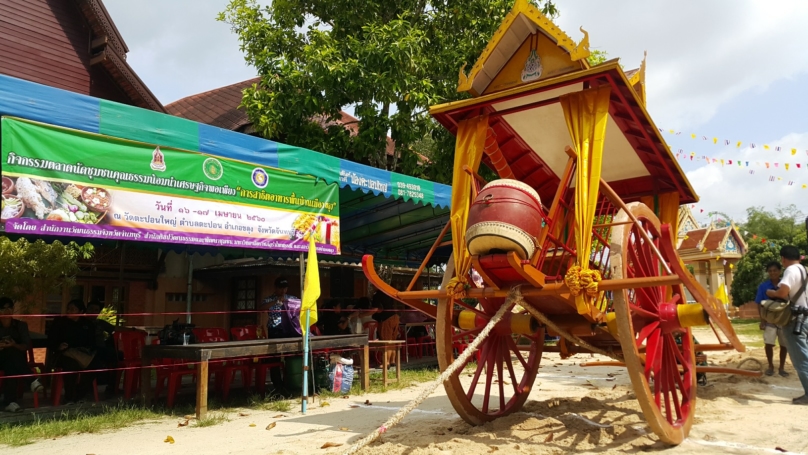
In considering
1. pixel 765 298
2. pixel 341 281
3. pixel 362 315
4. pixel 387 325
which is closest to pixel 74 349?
pixel 362 315

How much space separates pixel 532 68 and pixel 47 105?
4.53 metres

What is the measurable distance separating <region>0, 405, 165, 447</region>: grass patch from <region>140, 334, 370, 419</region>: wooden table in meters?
0.55

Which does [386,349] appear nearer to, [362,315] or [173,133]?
[362,315]

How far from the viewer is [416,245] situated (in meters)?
13.3

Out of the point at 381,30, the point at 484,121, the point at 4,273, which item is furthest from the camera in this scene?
the point at 381,30

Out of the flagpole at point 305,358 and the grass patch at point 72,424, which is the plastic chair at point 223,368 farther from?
the flagpole at point 305,358

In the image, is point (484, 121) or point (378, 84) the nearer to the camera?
point (484, 121)

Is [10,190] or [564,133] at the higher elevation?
[564,133]

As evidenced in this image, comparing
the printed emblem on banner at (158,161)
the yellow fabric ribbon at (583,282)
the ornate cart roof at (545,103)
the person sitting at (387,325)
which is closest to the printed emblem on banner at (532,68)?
the ornate cart roof at (545,103)

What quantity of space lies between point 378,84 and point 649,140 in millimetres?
7019

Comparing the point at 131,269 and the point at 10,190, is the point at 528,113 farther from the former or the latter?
the point at 131,269

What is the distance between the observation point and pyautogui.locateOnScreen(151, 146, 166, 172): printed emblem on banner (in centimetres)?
605

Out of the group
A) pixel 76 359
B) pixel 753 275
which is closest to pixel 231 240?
pixel 76 359

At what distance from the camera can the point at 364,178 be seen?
8.09m
